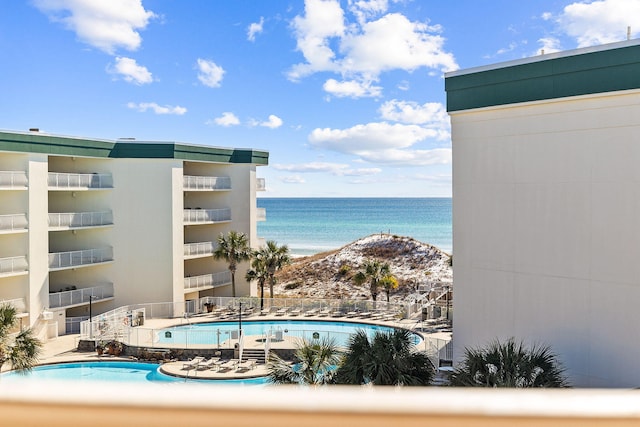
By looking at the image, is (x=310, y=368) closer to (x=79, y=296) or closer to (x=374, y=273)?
(x=79, y=296)

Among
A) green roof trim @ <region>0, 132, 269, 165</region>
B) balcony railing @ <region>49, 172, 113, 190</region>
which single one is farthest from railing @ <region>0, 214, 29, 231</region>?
green roof trim @ <region>0, 132, 269, 165</region>

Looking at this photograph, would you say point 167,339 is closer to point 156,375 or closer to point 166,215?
point 156,375

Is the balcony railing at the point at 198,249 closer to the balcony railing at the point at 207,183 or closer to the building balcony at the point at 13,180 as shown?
the balcony railing at the point at 207,183

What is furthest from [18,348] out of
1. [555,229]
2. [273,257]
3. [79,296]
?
[273,257]

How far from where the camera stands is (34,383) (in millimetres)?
1508

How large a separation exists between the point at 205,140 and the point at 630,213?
96939 millimetres

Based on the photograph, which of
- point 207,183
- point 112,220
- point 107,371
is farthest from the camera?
point 207,183

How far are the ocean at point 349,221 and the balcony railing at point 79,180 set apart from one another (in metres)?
66.7

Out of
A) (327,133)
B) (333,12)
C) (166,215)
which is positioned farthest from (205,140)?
(166,215)

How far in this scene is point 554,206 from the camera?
533 inches

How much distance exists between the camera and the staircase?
72.8ft

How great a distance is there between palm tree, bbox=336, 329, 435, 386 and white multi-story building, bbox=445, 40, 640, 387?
359 cm

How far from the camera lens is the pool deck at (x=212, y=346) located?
65.6ft

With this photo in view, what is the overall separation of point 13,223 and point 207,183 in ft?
34.8
